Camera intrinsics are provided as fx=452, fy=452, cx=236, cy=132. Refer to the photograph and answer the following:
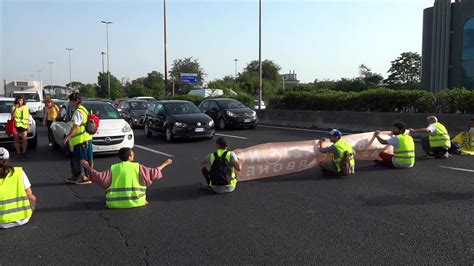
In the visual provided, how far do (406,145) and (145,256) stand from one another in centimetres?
643

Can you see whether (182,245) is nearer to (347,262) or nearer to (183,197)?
(347,262)

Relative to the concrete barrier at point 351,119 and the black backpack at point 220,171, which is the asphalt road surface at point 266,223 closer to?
the black backpack at point 220,171

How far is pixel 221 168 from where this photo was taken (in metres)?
7.27

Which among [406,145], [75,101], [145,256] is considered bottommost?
[145,256]

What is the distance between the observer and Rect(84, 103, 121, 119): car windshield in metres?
12.5

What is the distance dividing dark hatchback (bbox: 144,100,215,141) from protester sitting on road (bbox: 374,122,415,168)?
7253mm

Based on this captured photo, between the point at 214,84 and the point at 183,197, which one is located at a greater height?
the point at 214,84

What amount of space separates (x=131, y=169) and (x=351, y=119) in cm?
1336

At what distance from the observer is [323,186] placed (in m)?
7.88

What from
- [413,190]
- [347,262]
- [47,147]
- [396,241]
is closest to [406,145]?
[413,190]

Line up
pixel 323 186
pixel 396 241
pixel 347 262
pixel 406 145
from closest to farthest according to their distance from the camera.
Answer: pixel 347 262 < pixel 396 241 < pixel 323 186 < pixel 406 145

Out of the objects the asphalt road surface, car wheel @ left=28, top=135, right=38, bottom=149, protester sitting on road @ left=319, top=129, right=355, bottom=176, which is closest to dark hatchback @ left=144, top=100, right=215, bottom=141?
car wheel @ left=28, top=135, right=38, bottom=149

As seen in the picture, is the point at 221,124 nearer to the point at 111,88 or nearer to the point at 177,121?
the point at 177,121

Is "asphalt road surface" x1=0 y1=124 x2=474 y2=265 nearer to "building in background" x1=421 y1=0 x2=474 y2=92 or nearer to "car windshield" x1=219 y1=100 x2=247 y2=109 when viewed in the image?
"car windshield" x1=219 y1=100 x2=247 y2=109
